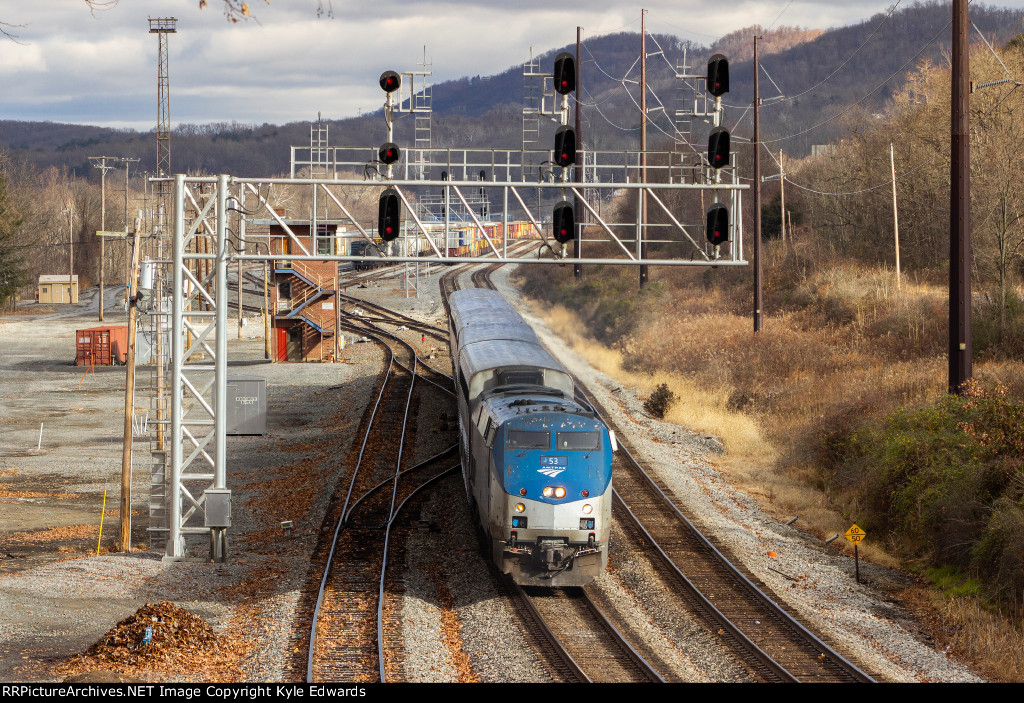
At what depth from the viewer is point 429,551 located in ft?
64.1

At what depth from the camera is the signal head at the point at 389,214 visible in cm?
1725

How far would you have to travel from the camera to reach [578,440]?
16516 millimetres

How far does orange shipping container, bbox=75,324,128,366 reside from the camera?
5088cm

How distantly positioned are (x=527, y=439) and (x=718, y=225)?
204 inches

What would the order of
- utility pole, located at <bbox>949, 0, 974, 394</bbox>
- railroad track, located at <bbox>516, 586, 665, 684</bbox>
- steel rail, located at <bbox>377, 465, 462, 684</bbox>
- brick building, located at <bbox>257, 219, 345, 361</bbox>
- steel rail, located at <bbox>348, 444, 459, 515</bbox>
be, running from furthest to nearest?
brick building, located at <bbox>257, 219, 345, 361</bbox>
steel rail, located at <bbox>348, 444, 459, 515</bbox>
utility pole, located at <bbox>949, 0, 974, 394</bbox>
steel rail, located at <bbox>377, 465, 462, 684</bbox>
railroad track, located at <bbox>516, 586, 665, 684</bbox>

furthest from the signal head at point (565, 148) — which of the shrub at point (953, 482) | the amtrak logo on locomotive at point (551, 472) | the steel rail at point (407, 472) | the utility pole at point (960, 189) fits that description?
the steel rail at point (407, 472)

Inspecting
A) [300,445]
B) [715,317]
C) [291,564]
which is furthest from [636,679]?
[715,317]

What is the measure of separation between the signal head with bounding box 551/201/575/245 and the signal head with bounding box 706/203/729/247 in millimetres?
2504

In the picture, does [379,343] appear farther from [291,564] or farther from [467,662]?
[467,662]

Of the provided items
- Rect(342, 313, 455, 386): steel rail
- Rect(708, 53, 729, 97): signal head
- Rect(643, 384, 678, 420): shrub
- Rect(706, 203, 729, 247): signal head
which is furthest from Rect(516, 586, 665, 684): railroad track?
Rect(342, 313, 455, 386): steel rail

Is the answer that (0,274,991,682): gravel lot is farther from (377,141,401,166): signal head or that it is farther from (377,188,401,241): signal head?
(377,141,401,166): signal head

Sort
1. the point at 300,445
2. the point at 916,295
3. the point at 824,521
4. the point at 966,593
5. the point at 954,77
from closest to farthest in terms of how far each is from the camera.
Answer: the point at 966,593, the point at 954,77, the point at 824,521, the point at 300,445, the point at 916,295

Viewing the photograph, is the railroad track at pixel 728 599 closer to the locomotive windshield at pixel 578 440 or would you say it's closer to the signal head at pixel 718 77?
the locomotive windshield at pixel 578 440

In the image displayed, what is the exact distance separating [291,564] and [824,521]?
11.9m
